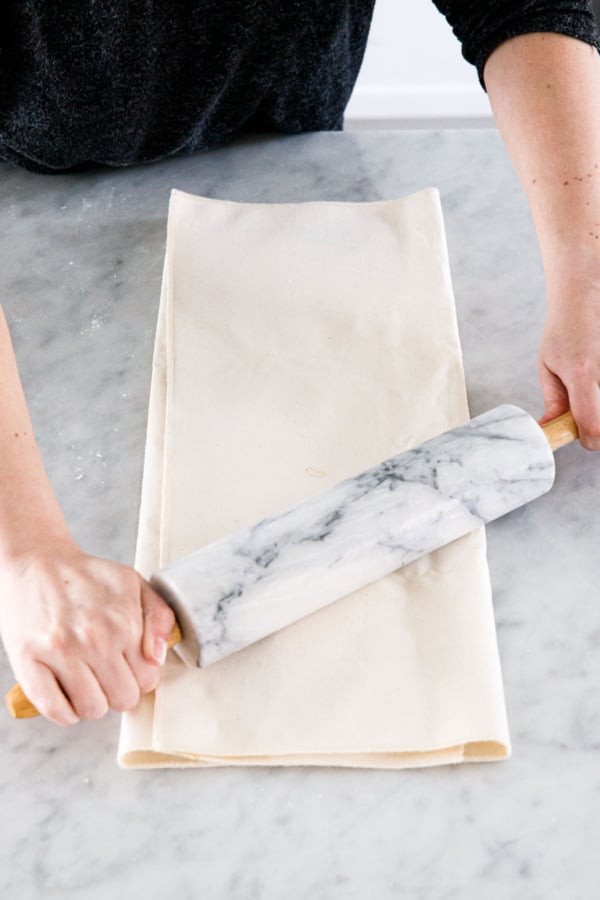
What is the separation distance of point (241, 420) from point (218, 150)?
0.47m

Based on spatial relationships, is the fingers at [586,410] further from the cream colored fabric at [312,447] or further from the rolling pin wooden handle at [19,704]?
the rolling pin wooden handle at [19,704]

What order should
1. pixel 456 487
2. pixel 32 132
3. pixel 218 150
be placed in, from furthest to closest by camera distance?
pixel 218 150
pixel 32 132
pixel 456 487

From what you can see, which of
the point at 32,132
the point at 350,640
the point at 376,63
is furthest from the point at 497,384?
the point at 376,63

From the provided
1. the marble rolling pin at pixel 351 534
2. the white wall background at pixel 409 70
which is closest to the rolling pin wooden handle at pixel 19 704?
the marble rolling pin at pixel 351 534

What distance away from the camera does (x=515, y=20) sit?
1.00m

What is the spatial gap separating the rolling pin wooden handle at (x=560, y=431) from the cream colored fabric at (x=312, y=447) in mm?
88

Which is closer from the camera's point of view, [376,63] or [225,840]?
[225,840]

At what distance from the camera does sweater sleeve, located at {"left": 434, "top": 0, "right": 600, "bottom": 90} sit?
99cm

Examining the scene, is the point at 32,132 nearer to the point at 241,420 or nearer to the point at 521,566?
the point at 241,420

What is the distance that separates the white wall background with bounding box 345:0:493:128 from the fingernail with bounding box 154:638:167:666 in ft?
6.28

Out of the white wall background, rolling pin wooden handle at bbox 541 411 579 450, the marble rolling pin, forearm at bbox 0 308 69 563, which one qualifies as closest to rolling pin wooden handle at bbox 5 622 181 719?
the marble rolling pin

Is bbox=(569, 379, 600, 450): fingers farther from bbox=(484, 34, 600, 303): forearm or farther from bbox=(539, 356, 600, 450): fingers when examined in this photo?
bbox=(484, 34, 600, 303): forearm

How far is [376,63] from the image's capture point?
2350 mm

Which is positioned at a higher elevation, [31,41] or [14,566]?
[31,41]
